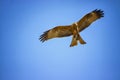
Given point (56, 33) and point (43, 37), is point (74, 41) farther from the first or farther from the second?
point (43, 37)

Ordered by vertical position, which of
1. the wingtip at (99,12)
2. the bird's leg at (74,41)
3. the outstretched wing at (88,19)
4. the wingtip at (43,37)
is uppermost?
the wingtip at (99,12)

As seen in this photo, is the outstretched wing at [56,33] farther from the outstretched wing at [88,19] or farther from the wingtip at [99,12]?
the wingtip at [99,12]

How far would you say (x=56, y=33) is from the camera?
2.86m

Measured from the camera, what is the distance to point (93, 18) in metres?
2.85

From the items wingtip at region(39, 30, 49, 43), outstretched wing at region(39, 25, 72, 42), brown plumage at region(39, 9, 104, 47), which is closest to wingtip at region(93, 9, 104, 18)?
brown plumage at region(39, 9, 104, 47)

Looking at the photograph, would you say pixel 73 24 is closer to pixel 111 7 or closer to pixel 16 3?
pixel 111 7

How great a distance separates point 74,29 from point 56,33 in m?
0.26

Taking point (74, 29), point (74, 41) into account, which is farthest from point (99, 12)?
point (74, 41)

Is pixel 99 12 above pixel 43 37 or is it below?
above

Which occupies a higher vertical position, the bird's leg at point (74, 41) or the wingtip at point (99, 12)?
the wingtip at point (99, 12)

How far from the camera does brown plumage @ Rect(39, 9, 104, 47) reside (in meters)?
2.80

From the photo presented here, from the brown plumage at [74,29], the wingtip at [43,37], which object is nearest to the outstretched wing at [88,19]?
the brown plumage at [74,29]

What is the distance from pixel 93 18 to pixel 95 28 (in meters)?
0.14

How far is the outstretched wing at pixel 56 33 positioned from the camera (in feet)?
9.23
